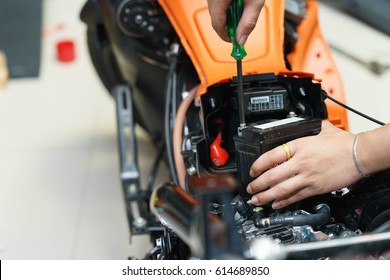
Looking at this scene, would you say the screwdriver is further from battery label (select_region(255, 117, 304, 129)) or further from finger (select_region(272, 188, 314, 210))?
finger (select_region(272, 188, 314, 210))

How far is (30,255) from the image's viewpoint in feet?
6.29

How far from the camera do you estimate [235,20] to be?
1.24 meters

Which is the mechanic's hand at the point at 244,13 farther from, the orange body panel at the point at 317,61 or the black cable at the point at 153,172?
the black cable at the point at 153,172

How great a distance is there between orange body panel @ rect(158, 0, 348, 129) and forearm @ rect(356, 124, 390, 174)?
29 centimetres

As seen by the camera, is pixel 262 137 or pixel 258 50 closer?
pixel 262 137

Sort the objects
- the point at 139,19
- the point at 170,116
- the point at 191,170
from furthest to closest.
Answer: the point at 139,19 < the point at 170,116 < the point at 191,170

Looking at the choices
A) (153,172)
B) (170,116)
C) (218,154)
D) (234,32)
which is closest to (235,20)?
(234,32)

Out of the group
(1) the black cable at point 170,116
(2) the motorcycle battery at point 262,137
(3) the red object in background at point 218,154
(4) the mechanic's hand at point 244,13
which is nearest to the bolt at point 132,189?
(1) the black cable at point 170,116

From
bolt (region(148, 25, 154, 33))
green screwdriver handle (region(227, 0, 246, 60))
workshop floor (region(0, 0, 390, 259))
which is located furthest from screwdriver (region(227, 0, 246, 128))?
bolt (region(148, 25, 154, 33))

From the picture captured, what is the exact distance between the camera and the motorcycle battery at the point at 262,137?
121 cm

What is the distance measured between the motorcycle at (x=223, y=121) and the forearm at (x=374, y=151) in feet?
0.19

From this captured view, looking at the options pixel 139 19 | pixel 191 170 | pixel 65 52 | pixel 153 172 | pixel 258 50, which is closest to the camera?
pixel 191 170

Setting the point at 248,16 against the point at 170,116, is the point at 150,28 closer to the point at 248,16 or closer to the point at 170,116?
the point at 170,116

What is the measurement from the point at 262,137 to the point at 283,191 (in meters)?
0.12
